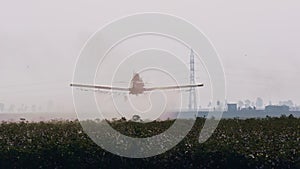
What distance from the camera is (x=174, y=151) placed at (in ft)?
42.2

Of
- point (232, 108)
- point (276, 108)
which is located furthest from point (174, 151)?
point (276, 108)

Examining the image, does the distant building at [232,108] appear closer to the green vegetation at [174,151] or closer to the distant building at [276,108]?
the distant building at [276,108]

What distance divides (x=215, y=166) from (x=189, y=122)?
2229 mm

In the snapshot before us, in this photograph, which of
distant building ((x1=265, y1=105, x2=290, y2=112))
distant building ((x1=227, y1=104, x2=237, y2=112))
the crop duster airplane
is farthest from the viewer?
distant building ((x1=265, y1=105, x2=290, y2=112))

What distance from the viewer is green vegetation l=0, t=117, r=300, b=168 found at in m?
12.7

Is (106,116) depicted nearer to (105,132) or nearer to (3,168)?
(105,132)

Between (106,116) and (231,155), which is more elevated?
(106,116)

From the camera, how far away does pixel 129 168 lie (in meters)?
12.9

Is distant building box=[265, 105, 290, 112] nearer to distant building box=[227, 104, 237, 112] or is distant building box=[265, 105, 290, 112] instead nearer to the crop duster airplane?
distant building box=[227, 104, 237, 112]

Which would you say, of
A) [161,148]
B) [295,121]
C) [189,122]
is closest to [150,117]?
[189,122]

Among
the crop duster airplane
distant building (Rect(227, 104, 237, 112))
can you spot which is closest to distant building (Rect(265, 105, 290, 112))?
distant building (Rect(227, 104, 237, 112))

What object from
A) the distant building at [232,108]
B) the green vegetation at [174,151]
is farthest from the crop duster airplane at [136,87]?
the distant building at [232,108]

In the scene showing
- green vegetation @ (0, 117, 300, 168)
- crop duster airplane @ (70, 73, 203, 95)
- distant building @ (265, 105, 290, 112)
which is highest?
distant building @ (265, 105, 290, 112)

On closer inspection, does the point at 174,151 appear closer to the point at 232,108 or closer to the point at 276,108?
the point at 232,108
